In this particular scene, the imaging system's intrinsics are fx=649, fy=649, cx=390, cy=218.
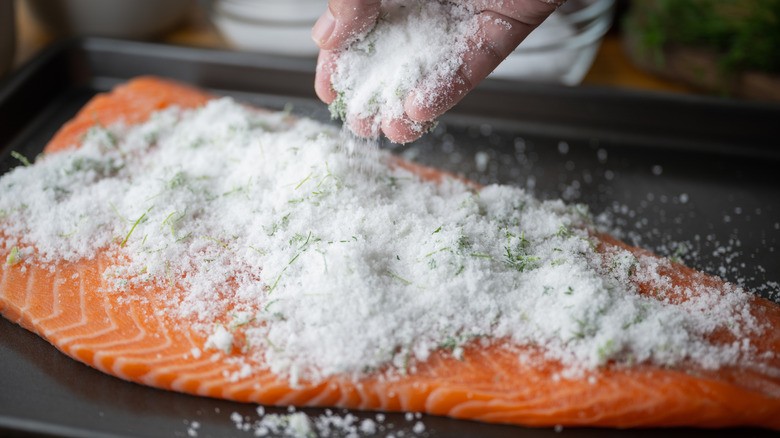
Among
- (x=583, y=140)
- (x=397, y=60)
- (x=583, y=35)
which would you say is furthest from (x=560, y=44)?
(x=397, y=60)

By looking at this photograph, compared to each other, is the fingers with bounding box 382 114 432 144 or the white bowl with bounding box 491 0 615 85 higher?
the fingers with bounding box 382 114 432 144

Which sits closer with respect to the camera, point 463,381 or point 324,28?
point 463,381

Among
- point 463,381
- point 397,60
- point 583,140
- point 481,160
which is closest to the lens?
point 463,381

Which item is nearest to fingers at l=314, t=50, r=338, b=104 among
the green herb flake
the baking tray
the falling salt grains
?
the baking tray

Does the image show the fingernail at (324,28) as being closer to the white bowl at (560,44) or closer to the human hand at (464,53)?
the human hand at (464,53)

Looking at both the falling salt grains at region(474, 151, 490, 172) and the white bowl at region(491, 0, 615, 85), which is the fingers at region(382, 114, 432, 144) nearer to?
the falling salt grains at region(474, 151, 490, 172)

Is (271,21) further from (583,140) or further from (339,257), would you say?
(339,257)

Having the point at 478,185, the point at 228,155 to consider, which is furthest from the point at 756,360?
the point at 228,155

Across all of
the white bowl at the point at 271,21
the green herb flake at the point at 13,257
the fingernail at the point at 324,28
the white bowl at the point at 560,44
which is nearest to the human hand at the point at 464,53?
the fingernail at the point at 324,28
